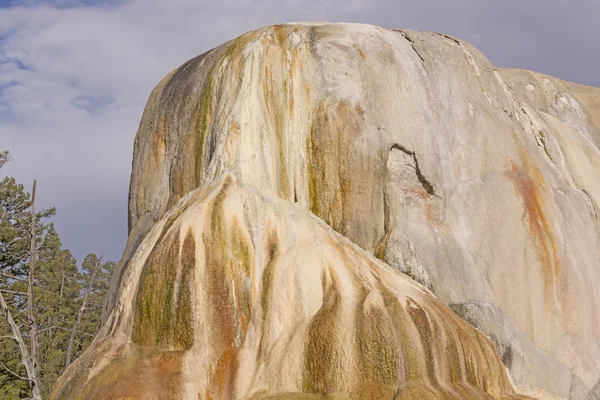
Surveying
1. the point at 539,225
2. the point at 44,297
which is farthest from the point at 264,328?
the point at 44,297

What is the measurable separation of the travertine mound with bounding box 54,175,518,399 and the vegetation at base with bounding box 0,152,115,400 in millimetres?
15929

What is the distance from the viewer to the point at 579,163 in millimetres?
17719

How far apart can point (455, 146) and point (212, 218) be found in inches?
196

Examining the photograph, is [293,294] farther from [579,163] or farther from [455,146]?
[579,163]

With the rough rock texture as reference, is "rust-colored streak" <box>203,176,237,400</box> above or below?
below

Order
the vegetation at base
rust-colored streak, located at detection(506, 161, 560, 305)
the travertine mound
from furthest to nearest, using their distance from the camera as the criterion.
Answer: the vegetation at base, rust-colored streak, located at detection(506, 161, 560, 305), the travertine mound

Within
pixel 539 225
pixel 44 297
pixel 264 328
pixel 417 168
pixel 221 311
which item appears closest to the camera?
pixel 221 311

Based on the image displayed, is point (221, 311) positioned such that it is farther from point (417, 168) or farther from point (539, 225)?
point (539, 225)

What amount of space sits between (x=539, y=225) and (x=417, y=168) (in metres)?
2.27

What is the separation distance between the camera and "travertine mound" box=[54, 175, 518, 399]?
1015 centimetres

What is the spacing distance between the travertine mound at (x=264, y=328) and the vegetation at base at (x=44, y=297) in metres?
15.9

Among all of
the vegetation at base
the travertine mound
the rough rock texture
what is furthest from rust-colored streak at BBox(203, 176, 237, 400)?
the vegetation at base

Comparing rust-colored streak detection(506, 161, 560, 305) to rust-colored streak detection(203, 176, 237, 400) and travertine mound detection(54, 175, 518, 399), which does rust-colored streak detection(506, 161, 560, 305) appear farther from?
rust-colored streak detection(203, 176, 237, 400)

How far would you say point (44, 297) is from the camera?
113ft
